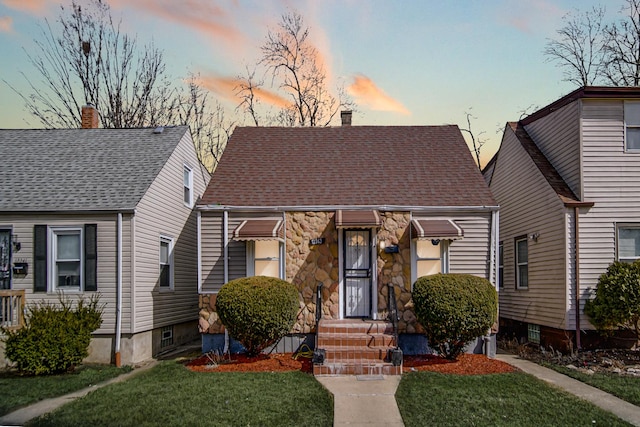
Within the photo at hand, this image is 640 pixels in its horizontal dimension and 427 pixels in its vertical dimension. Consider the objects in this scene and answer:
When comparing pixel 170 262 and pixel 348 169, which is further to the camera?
pixel 170 262

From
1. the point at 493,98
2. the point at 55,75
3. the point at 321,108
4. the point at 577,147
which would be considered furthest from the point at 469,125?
the point at 55,75

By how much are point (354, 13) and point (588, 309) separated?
29.0 ft

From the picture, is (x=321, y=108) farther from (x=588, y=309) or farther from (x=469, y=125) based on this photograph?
(x=588, y=309)

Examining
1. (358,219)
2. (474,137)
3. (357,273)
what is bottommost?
(357,273)

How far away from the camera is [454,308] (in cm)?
1112

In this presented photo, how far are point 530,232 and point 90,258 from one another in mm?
11016

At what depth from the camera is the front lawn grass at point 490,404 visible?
7770 mm

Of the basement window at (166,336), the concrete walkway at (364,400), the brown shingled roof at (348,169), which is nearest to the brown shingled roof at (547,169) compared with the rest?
the brown shingled roof at (348,169)

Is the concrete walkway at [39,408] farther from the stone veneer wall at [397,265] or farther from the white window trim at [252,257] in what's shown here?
the stone veneer wall at [397,265]

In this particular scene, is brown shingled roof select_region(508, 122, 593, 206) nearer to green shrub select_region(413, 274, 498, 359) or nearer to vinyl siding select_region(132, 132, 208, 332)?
green shrub select_region(413, 274, 498, 359)

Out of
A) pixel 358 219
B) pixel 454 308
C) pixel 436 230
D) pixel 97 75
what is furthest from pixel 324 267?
pixel 97 75

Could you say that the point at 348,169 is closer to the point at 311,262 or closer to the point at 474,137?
the point at 311,262

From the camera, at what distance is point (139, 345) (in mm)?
12891

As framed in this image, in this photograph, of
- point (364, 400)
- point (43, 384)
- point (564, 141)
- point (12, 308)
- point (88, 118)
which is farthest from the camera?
point (88, 118)
